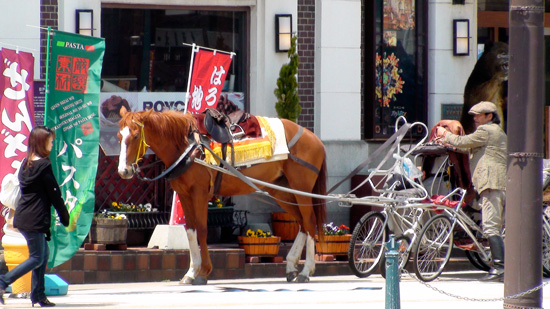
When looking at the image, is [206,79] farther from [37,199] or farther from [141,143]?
[37,199]

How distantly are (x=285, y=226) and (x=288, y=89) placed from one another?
2129 mm

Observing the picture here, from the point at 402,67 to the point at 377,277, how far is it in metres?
4.81

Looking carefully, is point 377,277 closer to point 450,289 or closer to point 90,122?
point 450,289

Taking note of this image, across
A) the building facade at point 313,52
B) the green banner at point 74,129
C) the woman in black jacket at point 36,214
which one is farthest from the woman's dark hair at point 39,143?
the building facade at point 313,52

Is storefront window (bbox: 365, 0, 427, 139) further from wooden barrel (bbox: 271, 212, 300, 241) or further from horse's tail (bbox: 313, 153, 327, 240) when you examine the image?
horse's tail (bbox: 313, 153, 327, 240)

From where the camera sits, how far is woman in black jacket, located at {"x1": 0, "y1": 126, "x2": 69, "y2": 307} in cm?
1012

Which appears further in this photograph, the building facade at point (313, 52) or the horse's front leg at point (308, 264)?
the building facade at point (313, 52)

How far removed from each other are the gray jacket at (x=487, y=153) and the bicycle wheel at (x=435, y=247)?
0.66 m

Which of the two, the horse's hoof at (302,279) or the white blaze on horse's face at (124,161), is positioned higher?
the white blaze on horse's face at (124,161)

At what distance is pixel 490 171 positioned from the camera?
41.9ft

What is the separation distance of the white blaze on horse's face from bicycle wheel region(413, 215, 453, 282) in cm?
382

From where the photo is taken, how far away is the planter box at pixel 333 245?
14281 millimetres

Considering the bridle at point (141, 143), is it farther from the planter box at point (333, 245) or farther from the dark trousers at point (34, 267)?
the planter box at point (333, 245)

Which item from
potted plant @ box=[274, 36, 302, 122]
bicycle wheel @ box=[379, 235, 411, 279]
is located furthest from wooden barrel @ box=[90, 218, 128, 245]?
potted plant @ box=[274, 36, 302, 122]
